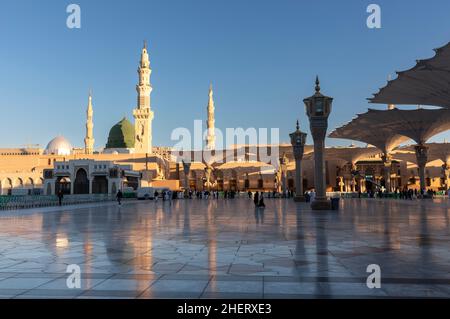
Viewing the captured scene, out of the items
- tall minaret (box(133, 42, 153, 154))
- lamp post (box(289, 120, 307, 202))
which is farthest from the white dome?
lamp post (box(289, 120, 307, 202))

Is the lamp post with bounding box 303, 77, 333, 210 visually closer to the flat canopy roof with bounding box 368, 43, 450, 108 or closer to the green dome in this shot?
the flat canopy roof with bounding box 368, 43, 450, 108

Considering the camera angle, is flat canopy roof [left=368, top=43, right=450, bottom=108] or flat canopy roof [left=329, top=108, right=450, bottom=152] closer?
flat canopy roof [left=368, top=43, right=450, bottom=108]

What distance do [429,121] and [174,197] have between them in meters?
23.8

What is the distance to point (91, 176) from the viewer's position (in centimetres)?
4906

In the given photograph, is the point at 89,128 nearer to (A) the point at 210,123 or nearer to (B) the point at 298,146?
(A) the point at 210,123

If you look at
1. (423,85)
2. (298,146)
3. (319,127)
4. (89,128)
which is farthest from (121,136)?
(423,85)

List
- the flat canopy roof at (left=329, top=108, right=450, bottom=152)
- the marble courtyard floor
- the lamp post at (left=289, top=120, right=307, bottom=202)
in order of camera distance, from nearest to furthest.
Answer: the marble courtyard floor
the lamp post at (left=289, top=120, right=307, bottom=202)
the flat canopy roof at (left=329, top=108, right=450, bottom=152)

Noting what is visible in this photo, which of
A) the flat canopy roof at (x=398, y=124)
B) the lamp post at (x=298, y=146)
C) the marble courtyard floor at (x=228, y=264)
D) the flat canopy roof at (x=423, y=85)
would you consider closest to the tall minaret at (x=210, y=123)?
the flat canopy roof at (x=398, y=124)

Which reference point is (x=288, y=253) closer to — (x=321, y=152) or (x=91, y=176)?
(x=321, y=152)

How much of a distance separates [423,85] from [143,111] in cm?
5300

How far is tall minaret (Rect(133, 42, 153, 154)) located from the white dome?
18.0m

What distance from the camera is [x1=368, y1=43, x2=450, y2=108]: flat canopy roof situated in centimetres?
1816

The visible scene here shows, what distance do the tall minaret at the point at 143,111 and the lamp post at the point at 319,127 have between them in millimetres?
51946
